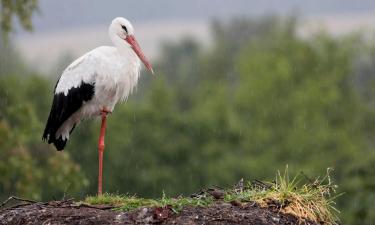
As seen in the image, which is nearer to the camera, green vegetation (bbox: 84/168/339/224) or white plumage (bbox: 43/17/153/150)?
green vegetation (bbox: 84/168/339/224)

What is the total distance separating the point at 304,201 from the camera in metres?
7.89

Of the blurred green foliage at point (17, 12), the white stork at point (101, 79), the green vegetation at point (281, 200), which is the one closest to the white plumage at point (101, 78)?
the white stork at point (101, 79)

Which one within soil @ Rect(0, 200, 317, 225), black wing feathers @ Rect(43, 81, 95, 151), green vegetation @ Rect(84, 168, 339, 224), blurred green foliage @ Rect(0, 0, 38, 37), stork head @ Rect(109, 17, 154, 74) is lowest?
soil @ Rect(0, 200, 317, 225)

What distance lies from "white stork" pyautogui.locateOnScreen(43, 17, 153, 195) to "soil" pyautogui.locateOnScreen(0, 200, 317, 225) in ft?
9.98

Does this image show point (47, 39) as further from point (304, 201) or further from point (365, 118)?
point (304, 201)

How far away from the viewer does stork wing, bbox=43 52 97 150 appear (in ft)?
36.0

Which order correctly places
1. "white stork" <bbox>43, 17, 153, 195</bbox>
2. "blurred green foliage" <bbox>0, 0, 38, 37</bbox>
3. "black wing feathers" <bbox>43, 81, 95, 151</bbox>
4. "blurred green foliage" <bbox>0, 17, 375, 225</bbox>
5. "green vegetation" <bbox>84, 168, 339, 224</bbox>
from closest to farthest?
1. "green vegetation" <bbox>84, 168, 339, 224</bbox>
2. "white stork" <bbox>43, 17, 153, 195</bbox>
3. "black wing feathers" <bbox>43, 81, 95, 151</bbox>
4. "blurred green foliage" <bbox>0, 0, 38, 37</bbox>
5. "blurred green foliage" <bbox>0, 17, 375, 225</bbox>

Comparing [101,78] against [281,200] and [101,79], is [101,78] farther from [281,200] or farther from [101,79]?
[281,200]

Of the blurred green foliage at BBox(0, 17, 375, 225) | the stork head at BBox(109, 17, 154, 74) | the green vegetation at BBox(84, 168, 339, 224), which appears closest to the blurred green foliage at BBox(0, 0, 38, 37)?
the stork head at BBox(109, 17, 154, 74)

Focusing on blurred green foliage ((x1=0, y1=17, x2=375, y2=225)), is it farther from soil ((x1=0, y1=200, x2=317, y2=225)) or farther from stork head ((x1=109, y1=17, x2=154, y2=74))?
soil ((x1=0, y1=200, x2=317, y2=225))

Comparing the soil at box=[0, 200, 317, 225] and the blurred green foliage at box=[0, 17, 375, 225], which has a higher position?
the blurred green foliage at box=[0, 17, 375, 225]

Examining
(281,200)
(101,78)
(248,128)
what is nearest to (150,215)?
(281,200)

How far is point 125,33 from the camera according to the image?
11.1 meters

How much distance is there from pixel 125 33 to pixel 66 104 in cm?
103
